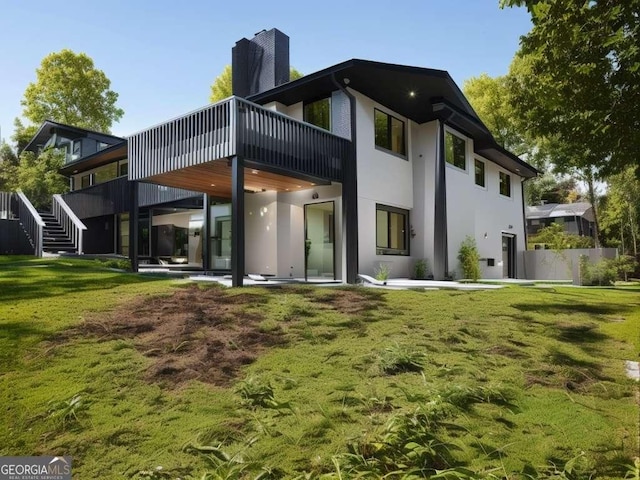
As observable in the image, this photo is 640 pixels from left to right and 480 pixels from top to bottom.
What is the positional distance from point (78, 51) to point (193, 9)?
1384 inches

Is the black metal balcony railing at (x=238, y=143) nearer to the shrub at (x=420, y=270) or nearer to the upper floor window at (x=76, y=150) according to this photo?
the shrub at (x=420, y=270)

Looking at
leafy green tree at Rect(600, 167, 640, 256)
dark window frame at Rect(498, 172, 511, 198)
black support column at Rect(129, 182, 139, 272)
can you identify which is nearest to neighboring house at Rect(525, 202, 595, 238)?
leafy green tree at Rect(600, 167, 640, 256)

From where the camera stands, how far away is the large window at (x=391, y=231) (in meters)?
13.6

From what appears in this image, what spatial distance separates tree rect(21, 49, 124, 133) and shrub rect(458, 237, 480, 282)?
36.2 metres

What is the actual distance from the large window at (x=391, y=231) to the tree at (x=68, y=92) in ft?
114

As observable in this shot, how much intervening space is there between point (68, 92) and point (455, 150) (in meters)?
35.8

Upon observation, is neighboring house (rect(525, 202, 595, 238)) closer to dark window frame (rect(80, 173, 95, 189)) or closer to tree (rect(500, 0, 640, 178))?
tree (rect(500, 0, 640, 178))

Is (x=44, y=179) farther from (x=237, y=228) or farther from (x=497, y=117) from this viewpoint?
(x=497, y=117)

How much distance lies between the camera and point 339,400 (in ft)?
12.4

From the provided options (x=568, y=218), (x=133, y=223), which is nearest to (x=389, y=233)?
(x=133, y=223)

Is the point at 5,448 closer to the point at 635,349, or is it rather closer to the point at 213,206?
the point at 635,349

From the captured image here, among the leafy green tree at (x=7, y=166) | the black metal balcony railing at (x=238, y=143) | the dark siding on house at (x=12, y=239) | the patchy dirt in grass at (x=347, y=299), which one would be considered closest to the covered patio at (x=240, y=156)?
→ the black metal balcony railing at (x=238, y=143)

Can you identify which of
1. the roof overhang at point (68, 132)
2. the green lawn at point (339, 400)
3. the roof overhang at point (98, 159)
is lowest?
the green lawn at point (339, 400)

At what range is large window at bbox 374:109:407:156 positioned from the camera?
13.7 m
